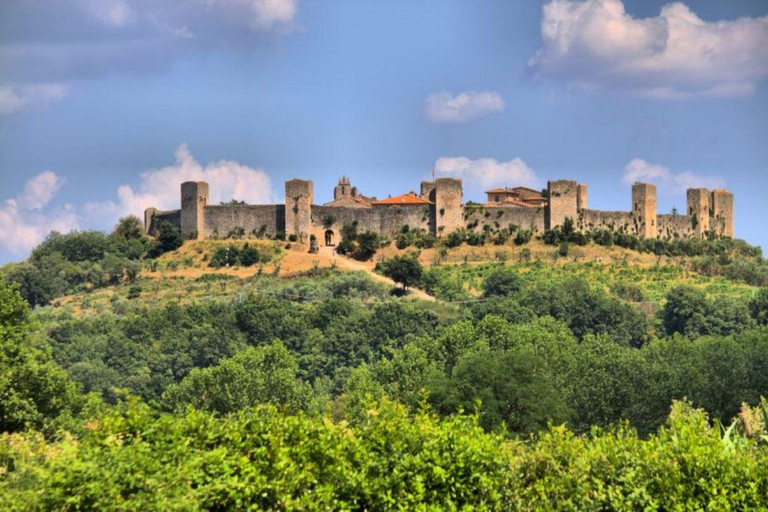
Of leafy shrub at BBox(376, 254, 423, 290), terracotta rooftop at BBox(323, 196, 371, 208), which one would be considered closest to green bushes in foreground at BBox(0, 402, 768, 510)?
leafy shrub at BBox(376, 254, 423, 290)

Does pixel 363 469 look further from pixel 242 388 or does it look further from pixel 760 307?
pixel 760 307

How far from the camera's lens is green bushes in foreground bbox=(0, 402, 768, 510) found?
1373 centimetres

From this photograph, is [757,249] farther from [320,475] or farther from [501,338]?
[320,475]

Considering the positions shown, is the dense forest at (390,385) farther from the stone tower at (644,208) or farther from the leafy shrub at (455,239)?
the stone tower at (644,208)

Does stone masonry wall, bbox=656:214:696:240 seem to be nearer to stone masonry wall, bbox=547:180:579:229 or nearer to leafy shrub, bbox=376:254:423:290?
stone masonry wall, bbox=547:180:579:229

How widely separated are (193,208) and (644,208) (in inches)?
1379

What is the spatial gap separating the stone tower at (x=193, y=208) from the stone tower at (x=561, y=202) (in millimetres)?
26559

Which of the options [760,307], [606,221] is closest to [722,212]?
[606,221]

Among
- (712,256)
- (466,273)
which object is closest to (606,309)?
(466,273)

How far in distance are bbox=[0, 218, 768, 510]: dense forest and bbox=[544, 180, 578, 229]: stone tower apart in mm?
1419

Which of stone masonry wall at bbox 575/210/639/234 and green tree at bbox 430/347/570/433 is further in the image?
stone masonry wall at bbox 575/210/639/234

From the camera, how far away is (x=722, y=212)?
287 feet


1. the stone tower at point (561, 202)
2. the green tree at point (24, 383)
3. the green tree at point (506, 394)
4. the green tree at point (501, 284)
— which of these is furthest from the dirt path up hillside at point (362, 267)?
the green tree at point (24, 383)

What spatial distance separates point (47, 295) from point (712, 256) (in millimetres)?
49992
